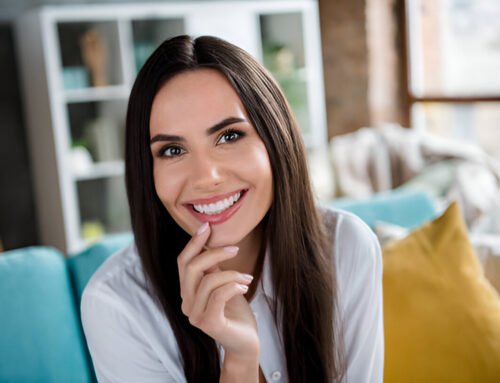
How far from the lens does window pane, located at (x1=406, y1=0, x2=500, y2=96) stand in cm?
436

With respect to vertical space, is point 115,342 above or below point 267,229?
below

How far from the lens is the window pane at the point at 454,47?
171 inches

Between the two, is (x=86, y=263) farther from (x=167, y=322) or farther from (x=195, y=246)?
(x=195, y=246)

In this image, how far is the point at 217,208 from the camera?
→ 1.21m

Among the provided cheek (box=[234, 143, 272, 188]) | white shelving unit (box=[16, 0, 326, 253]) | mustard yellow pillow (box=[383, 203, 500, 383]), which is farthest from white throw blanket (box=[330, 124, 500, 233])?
cheek (box=[234, 143, 272, 188])

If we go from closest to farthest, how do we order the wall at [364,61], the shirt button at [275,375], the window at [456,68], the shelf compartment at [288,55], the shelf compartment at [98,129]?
1. the shirt button at [275,375]
2. the shelf compartment at [98,129]
3. the window at [456,68]
4. the shelf compartment at [288,55]
5. the wall at [364,61]

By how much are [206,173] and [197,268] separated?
6.6 inches

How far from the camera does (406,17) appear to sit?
15.4 ft

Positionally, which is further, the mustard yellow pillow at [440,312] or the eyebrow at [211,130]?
the mustard yellow pillow at [440,312]

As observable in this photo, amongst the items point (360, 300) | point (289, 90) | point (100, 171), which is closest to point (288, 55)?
point (289, 90)

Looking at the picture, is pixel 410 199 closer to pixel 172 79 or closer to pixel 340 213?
pixel 340 213

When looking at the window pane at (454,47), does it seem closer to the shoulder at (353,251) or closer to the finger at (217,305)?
the shoulder at (353,251)

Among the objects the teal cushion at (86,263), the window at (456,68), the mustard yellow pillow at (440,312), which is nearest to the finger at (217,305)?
the mustard yellow pillow at (440,312)

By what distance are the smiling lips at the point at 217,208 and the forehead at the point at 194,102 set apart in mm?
137
